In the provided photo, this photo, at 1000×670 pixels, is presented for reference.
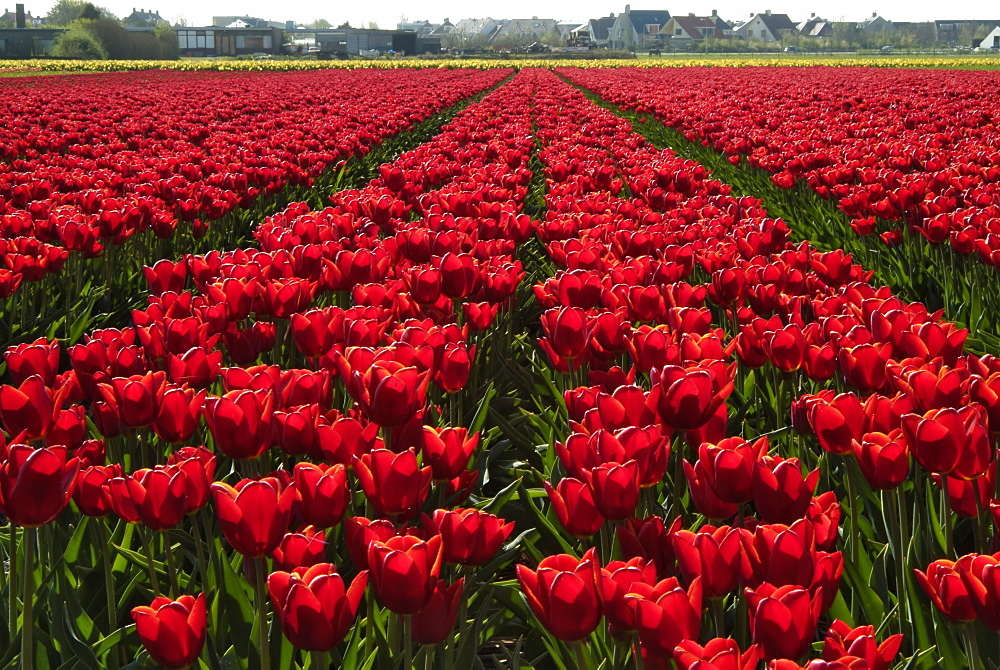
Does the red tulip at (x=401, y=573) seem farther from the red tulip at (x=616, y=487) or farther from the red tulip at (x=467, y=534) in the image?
the red tulip at (x=616, y=487)

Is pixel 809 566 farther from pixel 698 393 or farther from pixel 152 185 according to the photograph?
pixel 152 185

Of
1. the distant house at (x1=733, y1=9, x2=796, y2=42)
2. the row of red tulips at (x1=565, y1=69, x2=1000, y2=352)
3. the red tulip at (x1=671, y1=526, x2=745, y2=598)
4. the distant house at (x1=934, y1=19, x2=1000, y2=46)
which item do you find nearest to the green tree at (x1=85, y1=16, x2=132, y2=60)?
the row of red tulips at (x1=565, y1=69, x2=1000, y2=352)

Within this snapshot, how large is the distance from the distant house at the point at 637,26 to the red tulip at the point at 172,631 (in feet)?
501

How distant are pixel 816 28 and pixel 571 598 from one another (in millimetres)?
178781

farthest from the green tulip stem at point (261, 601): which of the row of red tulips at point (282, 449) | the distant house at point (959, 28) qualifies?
the distant house at point (959, 28)

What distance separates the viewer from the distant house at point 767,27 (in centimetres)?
15800

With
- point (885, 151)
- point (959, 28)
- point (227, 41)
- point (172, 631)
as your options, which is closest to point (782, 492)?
point (172, 631)

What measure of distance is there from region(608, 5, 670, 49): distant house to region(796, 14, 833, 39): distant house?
24542mm

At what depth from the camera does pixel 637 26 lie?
156m

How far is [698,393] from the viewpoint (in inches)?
69.7

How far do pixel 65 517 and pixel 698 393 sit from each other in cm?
150

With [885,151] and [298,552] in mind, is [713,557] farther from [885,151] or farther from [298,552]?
[885,151]

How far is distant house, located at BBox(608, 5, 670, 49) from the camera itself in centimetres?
14875

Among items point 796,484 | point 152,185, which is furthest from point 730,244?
point 152,185
